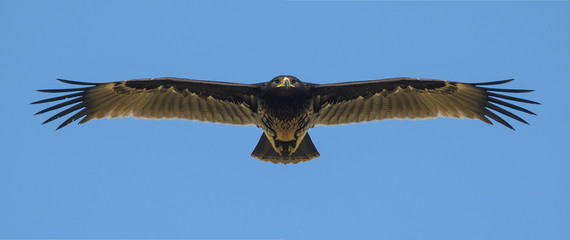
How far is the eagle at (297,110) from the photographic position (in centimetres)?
1120

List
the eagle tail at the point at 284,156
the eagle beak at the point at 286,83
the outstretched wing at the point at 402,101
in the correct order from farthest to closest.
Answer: the eagle tail at the point at 284,156, the outstretched wing at the point at 402,101, the eagle beak at the point at 286,83

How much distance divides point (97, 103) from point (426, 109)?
6.07 metres

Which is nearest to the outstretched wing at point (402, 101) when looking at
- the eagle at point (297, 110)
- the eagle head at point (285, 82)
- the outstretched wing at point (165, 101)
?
the eagle at point (297, 110)

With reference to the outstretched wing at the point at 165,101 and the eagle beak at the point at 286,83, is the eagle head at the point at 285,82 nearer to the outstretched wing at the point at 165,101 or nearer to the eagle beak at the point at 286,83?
the eagle beak at the point at 286,83

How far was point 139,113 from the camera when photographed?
459 inches

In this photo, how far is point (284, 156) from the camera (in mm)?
11828

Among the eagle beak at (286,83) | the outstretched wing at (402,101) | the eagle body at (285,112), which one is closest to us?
the eagle beak at (286,83)

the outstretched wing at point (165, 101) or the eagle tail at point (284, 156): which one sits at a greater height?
the outstretched wing at point (165, 101)

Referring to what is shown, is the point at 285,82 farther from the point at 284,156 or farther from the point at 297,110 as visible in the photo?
the point at 284,156

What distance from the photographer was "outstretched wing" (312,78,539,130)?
1133 cm

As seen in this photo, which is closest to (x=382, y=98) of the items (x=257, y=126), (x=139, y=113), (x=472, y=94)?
(x=472, y=94)

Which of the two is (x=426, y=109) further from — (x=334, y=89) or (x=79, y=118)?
(x=79, y=118)

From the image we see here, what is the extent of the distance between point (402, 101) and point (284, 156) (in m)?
2.43

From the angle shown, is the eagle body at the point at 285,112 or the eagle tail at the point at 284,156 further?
the eagle tail at the point at 284,156
